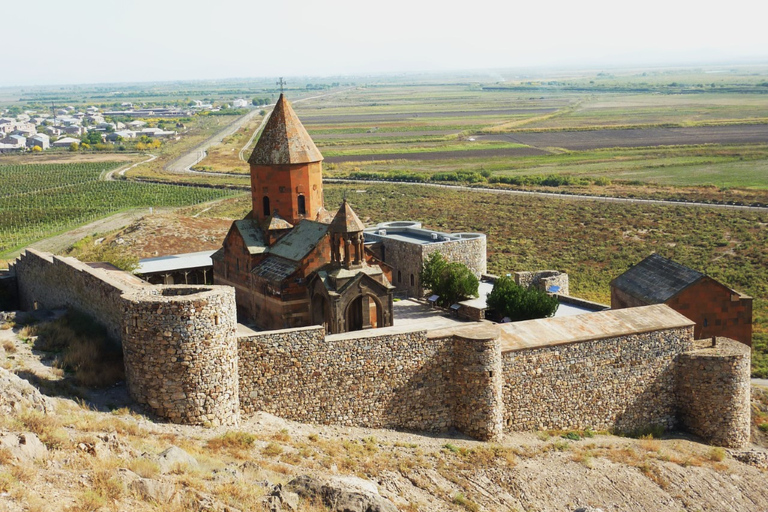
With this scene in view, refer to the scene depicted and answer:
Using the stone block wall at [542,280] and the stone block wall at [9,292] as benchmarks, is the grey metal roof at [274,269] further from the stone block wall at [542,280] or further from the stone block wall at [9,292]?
the stone block wall at [542,280]

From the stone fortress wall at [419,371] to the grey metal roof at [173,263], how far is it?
244 inches

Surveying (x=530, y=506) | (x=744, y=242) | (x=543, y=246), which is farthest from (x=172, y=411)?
(x=744, y=242)

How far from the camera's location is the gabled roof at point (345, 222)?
832 inches

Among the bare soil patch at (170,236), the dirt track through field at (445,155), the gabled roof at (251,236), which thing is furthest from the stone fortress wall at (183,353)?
the dirt track through field at (445,155)

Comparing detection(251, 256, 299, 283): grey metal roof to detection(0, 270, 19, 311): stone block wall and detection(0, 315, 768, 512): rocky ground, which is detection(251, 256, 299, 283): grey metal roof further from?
detection(0, 315, 768, 512): rocky ground

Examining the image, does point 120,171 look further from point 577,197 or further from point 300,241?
point 300,241

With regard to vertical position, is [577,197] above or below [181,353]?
below

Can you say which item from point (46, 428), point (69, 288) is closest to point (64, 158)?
point (69, 288)

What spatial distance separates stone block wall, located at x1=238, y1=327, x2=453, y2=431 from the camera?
15.9m

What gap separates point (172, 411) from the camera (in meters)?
14.6

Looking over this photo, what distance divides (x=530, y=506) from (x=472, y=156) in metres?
85.1

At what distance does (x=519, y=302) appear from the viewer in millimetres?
23219

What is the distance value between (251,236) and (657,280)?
1093 centimetres

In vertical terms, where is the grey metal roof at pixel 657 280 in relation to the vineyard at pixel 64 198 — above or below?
above
